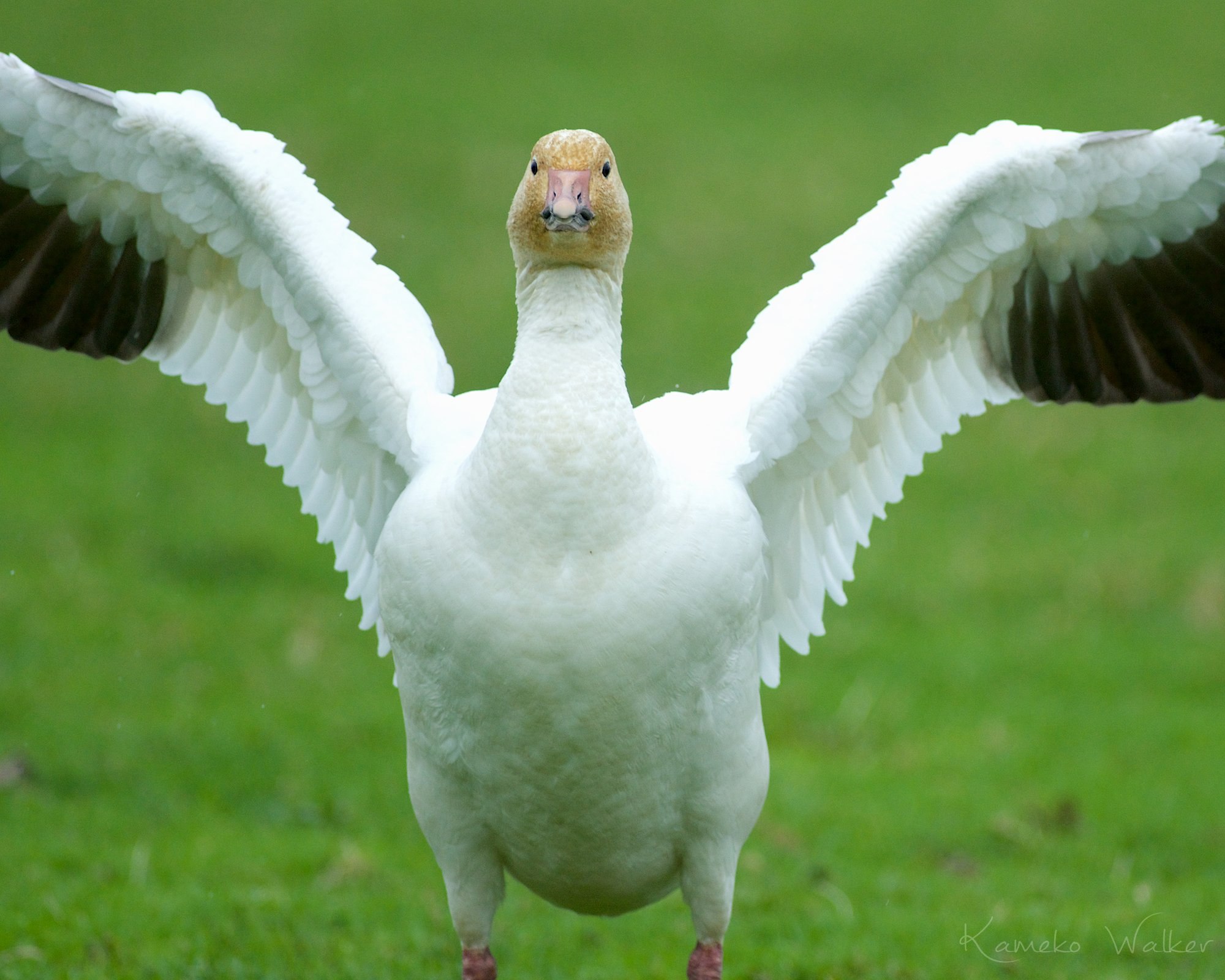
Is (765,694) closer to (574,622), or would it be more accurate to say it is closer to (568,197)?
(574,622)

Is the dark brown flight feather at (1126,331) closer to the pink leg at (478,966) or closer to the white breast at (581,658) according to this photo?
the white breast at (581,658)

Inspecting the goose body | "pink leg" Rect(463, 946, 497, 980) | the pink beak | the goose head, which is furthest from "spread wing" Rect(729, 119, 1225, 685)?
"pink leg" Rect(463, 946, 497, 980)

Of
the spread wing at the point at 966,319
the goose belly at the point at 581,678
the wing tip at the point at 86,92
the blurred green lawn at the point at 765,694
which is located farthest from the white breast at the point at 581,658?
the wing tip at the point at 86,92

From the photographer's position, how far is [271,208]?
4.66 m

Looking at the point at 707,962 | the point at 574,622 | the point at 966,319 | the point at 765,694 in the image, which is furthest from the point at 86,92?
the point at 765,694

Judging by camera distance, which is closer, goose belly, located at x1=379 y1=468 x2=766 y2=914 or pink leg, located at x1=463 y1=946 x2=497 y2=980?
goose belly, located at x1=379 y1=468 x2=766 y2=914

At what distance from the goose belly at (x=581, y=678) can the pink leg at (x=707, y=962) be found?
311 mm

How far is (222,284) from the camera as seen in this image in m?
5.14

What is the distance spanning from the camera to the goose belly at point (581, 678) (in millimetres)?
4027

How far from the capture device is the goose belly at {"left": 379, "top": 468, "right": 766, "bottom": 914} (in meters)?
4.03

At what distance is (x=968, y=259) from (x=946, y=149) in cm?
34

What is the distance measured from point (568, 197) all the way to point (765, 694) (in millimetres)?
4824

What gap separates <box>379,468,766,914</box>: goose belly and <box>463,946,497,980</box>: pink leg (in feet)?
1.06

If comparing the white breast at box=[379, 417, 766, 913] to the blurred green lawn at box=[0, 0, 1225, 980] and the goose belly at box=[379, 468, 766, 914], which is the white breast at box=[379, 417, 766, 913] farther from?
the blurred green lawn at box=[0, 0, 1225, 980]
